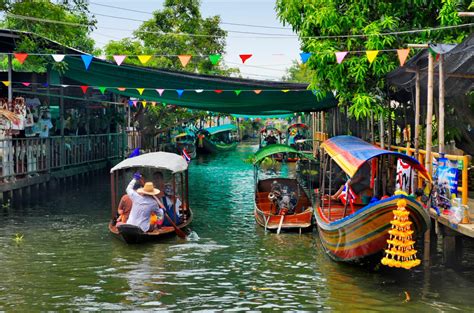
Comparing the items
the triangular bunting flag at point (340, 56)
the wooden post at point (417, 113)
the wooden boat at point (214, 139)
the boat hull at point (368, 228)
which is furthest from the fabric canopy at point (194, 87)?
the wooden boat at point (214, 139)

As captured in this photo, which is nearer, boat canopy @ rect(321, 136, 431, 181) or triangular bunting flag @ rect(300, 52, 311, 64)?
boat canopy @ rect(321, 136, 431, 181)

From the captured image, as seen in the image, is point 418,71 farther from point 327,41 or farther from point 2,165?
point 2,165

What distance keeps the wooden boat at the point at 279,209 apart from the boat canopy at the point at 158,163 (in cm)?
206

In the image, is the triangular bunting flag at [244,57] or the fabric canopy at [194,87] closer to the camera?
the triangular bunting flag at [244,57]

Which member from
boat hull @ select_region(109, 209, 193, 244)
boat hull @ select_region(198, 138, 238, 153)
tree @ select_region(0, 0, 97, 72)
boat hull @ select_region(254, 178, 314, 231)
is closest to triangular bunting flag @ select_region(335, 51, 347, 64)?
boat hull @ select_region(254, 178, 314, 231)

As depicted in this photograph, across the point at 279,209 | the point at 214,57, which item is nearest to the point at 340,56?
the point at 214,57

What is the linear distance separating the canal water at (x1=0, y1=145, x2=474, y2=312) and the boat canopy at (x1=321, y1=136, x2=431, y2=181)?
1.62m

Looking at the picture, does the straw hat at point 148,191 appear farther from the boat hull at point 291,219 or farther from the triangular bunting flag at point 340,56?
the triangular bunting flag at point 340,56

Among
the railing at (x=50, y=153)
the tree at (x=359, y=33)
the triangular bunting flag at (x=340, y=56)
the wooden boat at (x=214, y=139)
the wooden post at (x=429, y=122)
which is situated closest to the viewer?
the wooden post at (x=429, y=122)

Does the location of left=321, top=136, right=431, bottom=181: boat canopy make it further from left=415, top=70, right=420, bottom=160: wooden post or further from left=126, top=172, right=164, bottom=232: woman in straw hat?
left=126, top=172, right=164, bottom=232: woman in straw hat

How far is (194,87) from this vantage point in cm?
1645

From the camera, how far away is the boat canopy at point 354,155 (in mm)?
8851

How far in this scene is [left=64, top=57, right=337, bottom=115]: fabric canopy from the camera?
621 inches

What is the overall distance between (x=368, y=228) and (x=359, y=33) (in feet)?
19.3
